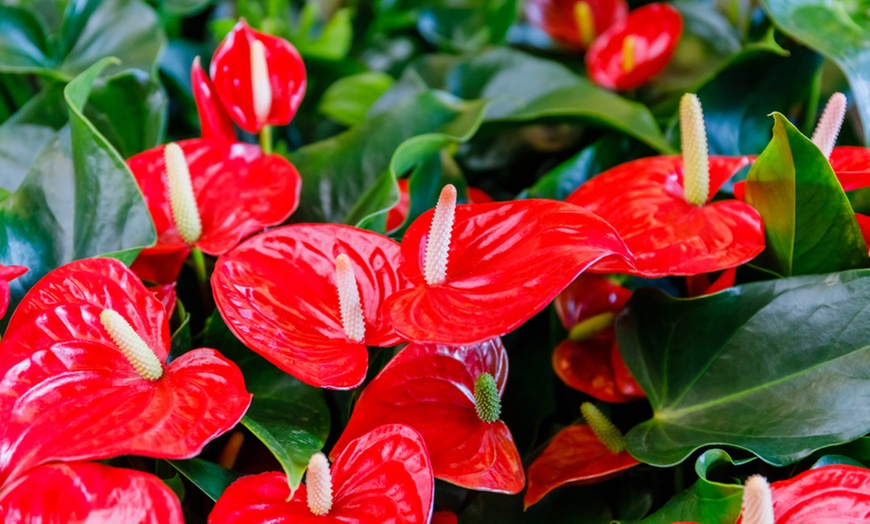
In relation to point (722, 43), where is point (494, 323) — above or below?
above

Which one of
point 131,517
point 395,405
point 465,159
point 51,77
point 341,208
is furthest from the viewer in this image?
point 465,159

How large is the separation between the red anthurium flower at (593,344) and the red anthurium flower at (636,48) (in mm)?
454

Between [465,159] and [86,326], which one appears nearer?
[86,326]

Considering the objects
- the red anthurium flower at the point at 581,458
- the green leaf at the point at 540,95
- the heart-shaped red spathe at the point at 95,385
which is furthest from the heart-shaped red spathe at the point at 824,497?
the green leaf at the point at 540,95

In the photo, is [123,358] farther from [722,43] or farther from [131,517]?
[722,43]

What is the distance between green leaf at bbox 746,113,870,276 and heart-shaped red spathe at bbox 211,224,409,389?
0.28 meters

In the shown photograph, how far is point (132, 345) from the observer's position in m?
0.47

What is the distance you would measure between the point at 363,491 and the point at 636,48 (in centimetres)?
80

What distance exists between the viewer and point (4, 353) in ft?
1.56

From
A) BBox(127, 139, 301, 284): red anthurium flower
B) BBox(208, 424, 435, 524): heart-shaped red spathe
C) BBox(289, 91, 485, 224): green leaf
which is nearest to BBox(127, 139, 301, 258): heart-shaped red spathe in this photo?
BBox(127, 139, 301, 284): red anthurium flower

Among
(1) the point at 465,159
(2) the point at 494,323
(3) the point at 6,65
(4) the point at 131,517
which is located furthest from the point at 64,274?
(1) the point at 465,159

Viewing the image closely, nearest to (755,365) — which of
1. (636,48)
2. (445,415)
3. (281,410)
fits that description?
(445,415)

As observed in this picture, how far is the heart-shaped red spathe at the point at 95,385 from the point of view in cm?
43

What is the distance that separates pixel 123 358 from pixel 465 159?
2.06 feet
